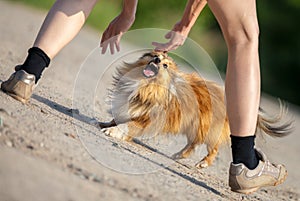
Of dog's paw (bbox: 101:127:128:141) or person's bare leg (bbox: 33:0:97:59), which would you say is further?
dog's paw (bbox: 101:127:128:141)

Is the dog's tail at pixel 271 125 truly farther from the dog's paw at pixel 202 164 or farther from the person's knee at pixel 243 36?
the person's knee at pixel 243 36

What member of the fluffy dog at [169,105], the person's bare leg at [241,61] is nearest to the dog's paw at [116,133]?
the fluffy dog at [169,105]

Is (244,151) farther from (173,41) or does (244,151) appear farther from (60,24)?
(60,24)

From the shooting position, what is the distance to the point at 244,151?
3.69 meters

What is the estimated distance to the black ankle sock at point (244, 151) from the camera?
3682 mm

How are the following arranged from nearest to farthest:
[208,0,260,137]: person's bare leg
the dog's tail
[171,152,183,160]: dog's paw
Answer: [208,0,260,137]: person's bare leg → [171,152,183,160]: dog's paw → the dog's tail

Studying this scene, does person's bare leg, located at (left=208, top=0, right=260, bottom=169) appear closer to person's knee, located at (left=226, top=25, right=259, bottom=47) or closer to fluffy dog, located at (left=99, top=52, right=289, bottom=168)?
person's knee, located at (left=226, top=25, right=259, bottom=47)

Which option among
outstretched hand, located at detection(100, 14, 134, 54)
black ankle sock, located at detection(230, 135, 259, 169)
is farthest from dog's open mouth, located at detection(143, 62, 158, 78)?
black ankle sock, located at detection(230, 135, 259, 169)

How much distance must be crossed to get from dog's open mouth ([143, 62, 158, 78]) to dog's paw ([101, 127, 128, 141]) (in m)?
0.32

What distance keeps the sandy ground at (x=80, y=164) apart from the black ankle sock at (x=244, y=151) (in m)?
0.18

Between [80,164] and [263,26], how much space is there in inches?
350

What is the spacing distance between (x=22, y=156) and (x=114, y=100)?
133cm

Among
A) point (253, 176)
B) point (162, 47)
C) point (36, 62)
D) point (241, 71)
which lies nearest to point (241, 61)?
point (241, 71)

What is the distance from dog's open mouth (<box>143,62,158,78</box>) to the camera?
4.22 m
